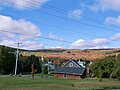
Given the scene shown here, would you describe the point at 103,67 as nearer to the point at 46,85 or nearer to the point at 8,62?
the point at 8,62

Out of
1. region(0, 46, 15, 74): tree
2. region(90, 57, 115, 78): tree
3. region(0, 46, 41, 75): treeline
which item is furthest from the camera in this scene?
region(0, 46, 41, 75): treeline

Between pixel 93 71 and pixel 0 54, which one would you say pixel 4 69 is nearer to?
pixel 0 54

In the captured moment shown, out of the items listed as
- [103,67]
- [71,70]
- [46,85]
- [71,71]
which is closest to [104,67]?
Result: [103,67]

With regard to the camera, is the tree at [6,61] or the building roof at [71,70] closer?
the building roof at [71,70]

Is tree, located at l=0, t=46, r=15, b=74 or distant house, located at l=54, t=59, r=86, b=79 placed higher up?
tree, located at l=0, t=46, r=15, b=74

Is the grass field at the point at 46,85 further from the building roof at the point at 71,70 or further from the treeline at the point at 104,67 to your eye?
the building roof at the point at 71,70

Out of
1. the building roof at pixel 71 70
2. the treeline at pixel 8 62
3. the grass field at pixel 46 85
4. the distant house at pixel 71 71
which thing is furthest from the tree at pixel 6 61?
the grass field at pixel 46 85

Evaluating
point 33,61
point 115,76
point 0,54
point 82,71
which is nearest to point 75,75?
point 82,71

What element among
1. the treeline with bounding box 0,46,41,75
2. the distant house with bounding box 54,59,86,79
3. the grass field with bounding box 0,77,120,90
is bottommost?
the grass field with bounding box 0,77,120,90

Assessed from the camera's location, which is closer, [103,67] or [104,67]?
[104,67]

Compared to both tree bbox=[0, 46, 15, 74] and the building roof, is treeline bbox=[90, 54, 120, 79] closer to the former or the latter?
the building roof

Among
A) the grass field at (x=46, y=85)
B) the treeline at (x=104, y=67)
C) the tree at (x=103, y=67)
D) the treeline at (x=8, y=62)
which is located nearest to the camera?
the grass field at (x=46, y=85)

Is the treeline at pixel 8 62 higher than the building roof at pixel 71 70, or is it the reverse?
the treeline at pixel 8 62

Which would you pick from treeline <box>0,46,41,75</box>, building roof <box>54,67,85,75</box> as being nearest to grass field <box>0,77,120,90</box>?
building roof <box>54,67,85,75</box>
